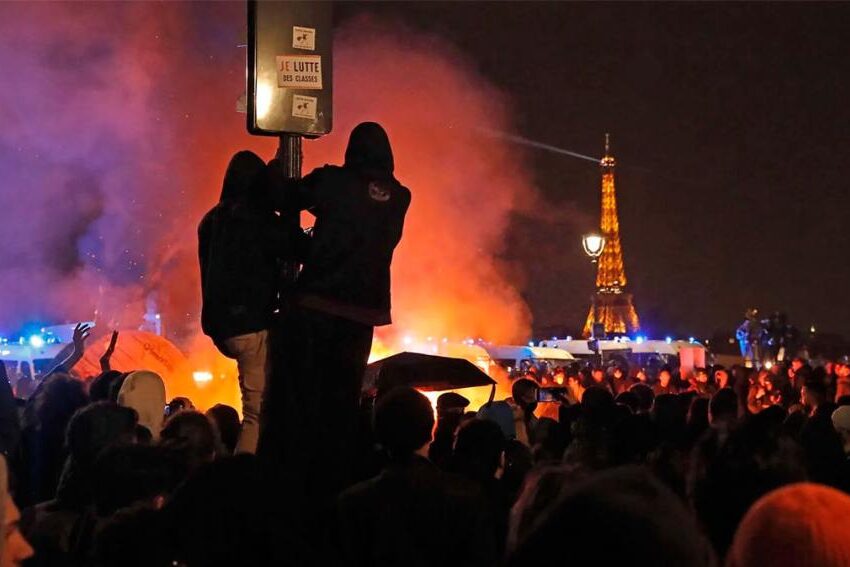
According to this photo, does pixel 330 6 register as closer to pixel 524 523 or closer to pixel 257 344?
pixel 257 344

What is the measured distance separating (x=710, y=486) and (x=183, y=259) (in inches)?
756

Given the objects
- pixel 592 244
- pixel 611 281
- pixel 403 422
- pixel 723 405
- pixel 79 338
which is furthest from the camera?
pixel 611 281

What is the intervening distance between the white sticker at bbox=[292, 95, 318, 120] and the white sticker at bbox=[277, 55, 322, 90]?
0.15 feet

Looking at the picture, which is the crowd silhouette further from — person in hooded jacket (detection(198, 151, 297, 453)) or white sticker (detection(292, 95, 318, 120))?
white sticker (detection(292, 95, 318, 120))

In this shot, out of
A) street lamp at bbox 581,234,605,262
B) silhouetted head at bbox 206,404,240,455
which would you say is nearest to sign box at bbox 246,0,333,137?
silhouetted head at bbox 206,404,240,455

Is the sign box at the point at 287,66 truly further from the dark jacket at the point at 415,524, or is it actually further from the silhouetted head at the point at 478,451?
the dark jacket at the point at 415,524

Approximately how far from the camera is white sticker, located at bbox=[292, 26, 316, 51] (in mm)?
4285

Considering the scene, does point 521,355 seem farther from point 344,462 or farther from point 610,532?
point 610,532

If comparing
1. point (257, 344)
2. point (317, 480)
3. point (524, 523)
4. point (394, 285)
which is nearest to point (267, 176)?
point (257, 344)

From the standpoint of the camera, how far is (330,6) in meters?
4.40

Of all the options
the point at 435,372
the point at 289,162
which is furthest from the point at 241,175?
the point at 435,372

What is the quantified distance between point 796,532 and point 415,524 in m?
1.44

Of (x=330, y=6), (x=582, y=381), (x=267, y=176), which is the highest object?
(x=330, y=6)

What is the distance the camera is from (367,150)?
388 cm
